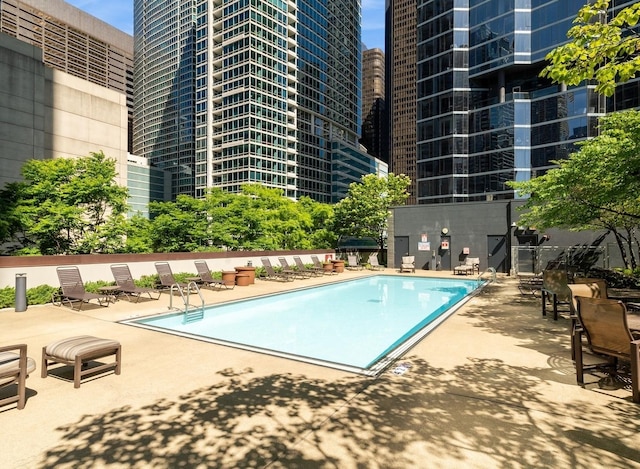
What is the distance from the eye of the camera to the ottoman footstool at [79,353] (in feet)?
16.4

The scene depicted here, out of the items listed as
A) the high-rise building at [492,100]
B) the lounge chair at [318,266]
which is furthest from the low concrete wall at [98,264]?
the high-rise building at [492,100]

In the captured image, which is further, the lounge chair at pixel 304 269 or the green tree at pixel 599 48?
the lounge chair at pixel 304 269

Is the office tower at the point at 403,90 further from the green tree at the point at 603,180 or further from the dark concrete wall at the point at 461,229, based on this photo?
the green tree at the point at 603,180

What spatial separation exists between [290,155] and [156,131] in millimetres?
68462

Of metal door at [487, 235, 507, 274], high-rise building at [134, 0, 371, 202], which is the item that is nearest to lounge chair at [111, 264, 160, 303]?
metal door at [487, 235, 507, 274]

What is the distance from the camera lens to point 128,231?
693 inches

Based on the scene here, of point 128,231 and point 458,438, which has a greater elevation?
point 128,231

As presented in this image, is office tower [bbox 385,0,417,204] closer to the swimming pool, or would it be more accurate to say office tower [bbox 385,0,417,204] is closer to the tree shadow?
the swimming pool

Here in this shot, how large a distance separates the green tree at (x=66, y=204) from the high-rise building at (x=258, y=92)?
38.5 m

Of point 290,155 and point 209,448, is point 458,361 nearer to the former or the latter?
point 209,448

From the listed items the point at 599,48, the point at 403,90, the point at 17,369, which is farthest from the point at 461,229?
the point at 403,90

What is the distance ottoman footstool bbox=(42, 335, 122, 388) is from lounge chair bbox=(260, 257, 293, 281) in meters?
14.3

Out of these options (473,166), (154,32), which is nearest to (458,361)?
(473,166)

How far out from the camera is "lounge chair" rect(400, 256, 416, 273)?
26234mm
